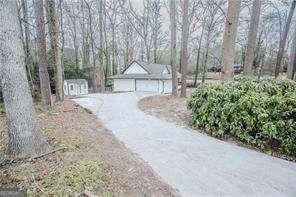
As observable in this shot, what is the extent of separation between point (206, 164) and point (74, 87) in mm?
32928

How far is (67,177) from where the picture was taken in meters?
5.05

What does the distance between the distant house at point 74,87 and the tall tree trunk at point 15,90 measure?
3174 cm

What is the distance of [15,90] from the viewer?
551cm

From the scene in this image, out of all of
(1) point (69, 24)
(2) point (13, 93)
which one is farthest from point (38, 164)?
(1) point (69, 24)

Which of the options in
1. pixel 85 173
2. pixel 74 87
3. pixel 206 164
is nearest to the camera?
pixel 85 173

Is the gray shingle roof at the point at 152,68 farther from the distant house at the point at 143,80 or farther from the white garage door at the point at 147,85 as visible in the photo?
the white garage door at the point at 147,85

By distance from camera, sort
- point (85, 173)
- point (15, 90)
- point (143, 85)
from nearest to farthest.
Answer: point (85, 173)
point (15, 90)
point (143, 85)

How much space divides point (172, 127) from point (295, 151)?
3962mm

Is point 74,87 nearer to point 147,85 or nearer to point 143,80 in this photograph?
point 143,80

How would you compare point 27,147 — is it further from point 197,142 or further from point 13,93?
point 197,142

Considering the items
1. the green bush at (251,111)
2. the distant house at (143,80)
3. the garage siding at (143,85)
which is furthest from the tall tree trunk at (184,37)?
A: the garage siding at (143,85)

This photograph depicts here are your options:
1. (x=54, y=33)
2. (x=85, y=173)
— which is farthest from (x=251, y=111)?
(x=54, y=33)

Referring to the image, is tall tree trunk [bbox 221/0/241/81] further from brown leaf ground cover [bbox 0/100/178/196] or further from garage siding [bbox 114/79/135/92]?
garage siding [bbox 114/79/135/92]

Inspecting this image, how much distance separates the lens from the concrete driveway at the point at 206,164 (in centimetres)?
545
